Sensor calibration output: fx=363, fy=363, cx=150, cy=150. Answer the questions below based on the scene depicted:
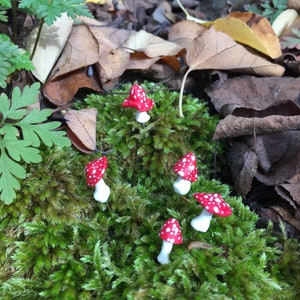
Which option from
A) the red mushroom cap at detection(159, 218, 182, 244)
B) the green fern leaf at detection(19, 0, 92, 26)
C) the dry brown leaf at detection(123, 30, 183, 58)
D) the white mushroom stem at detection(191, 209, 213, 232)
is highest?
the green fern leaf at detection(19, 0, 92, 26)

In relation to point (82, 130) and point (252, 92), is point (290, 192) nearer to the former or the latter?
point (252, 92)

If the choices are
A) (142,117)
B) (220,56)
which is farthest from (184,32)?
(142,117)

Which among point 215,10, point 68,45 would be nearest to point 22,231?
point 68,45

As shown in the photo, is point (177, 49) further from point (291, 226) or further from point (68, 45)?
point (291, 226)

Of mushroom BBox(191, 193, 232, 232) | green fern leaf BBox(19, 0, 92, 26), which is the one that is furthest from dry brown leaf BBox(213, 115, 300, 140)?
green fern leaf BBox(19, 0, 92, 26)

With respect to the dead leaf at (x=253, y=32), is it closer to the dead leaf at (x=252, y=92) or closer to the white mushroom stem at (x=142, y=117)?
the dead leaf at (x=252, y=92)

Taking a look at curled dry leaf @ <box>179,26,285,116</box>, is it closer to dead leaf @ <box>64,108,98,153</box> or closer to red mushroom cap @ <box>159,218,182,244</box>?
dead leaf @ <box>64,108,98,153</box>

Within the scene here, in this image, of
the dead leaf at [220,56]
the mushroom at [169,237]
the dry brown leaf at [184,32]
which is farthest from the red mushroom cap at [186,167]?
the dry brown leaf at [184,32]

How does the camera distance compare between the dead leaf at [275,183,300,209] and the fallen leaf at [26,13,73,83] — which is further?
the fallen leaf at [26,13,73,83]
